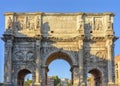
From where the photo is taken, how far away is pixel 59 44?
29781 mm

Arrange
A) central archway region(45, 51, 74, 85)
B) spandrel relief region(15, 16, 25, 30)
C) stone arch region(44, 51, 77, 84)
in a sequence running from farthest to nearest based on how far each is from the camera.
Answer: spandrel relief region(15, 16, 25, 30)
central archway region(45, 51, 74, 85)
stone arch region(44, 51, 77, 84)

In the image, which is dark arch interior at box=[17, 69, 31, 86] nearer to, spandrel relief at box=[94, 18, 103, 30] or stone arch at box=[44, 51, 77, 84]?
stone arch at box=[44, 51, 77, 84]

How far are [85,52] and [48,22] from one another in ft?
12.1

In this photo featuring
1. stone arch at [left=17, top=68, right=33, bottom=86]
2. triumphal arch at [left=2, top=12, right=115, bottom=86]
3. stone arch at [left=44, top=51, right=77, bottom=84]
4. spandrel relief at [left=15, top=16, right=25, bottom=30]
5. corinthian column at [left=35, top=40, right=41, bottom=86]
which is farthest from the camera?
spandrel relief at [left=15, top=16, right=25, bottom=30]

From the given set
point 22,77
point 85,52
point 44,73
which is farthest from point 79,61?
point 22,77

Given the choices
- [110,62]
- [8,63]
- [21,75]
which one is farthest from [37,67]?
[110,62]

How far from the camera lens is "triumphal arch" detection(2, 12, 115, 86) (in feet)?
95.6

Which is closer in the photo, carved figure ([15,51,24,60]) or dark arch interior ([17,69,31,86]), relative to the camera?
carved figure ([15,51,24,60])

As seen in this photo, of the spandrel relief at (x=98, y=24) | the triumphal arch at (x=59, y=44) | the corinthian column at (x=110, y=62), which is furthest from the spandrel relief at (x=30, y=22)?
the corinthian column at (x=110, y=62)

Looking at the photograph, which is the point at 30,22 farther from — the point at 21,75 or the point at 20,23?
the point at 21,75

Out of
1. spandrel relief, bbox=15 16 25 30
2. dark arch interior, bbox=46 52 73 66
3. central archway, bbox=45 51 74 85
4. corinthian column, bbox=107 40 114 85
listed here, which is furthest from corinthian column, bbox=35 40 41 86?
corinthian column, bbox=107 40 114 85

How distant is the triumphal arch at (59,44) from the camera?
29.1 metres

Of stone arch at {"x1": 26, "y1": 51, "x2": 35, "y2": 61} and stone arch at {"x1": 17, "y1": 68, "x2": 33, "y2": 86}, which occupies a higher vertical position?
stone arch at {"x1": 26, "y1": 51, "x2": 35, "y2": 61}

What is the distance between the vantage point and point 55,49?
2967 cm
